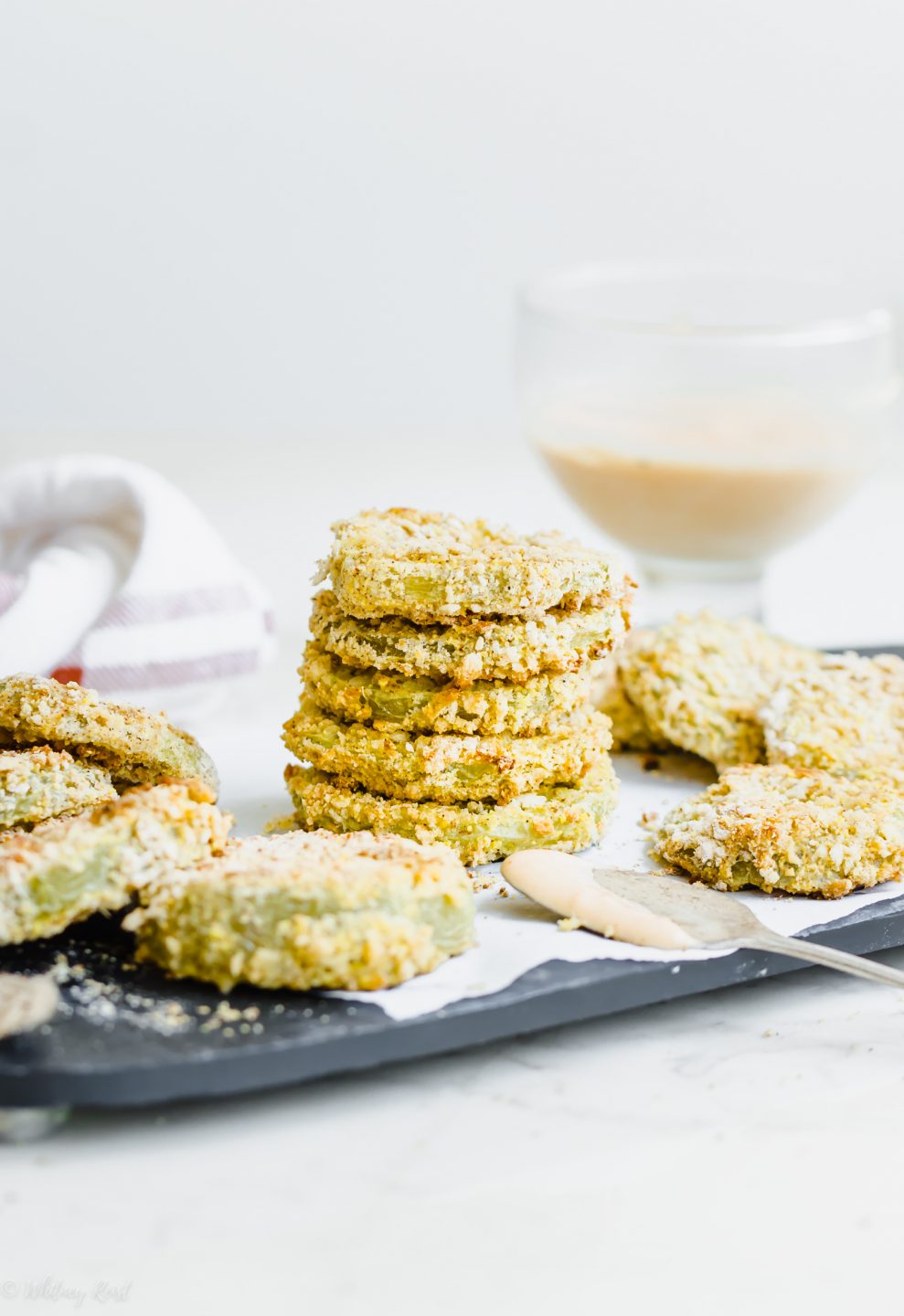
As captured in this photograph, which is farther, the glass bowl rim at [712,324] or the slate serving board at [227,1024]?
the glass bowl rim at [712,324]

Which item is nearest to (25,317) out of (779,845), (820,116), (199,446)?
(199,446)

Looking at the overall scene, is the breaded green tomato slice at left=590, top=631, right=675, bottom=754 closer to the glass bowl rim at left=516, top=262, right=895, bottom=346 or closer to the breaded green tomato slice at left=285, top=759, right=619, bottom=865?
the breaded green tomato slice at left=285, top=759, right=619, bottom=865

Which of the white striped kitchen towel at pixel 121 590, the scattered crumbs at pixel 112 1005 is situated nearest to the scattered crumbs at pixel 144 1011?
the scattered crumbs at pixel 112 1005

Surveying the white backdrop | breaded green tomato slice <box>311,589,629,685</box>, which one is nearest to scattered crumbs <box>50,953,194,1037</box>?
breaded green tomato slice <box>311,589,629,685</box>

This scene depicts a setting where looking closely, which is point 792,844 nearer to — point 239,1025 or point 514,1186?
point 514,1186

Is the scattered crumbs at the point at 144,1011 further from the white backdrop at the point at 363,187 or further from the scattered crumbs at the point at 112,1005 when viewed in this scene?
the white backdrop at the point at 363,187

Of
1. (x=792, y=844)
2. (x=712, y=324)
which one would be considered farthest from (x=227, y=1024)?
(x=712, y=324)

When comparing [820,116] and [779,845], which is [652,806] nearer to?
[779,845]
